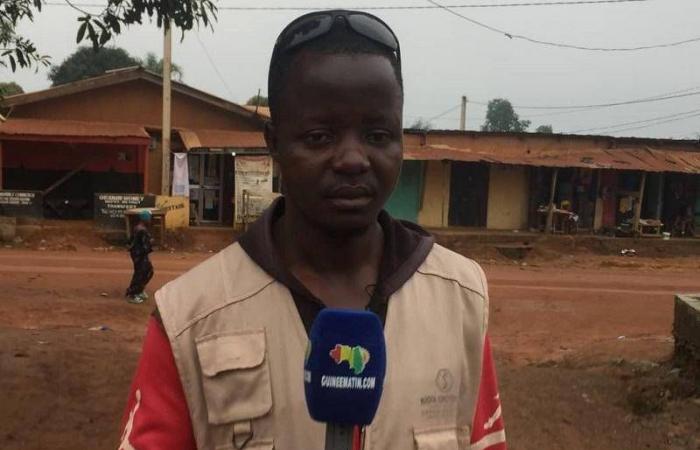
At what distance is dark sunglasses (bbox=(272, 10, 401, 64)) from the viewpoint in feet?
4.31

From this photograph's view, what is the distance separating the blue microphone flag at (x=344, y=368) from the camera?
104cm

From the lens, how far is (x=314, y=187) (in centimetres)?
130

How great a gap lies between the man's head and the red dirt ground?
15.2 ft

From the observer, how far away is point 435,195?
22391 millimetres

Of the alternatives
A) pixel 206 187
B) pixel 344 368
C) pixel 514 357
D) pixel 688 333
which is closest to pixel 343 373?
pixel 344 368

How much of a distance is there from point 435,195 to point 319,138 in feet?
69.9

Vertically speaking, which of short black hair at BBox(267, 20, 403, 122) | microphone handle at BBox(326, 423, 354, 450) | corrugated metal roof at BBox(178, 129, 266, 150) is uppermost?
corrugated metal roof at BBox(178, 129, 266, 150)

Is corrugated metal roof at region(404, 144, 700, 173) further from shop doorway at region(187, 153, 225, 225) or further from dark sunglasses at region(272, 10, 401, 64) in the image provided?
dark sunglasses at region(272, 10, 401, 64)

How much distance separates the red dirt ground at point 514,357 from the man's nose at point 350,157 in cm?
469

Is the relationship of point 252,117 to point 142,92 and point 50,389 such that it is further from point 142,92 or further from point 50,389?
point 50,389

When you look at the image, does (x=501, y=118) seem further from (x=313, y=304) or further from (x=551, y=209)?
(x=313, y=304)

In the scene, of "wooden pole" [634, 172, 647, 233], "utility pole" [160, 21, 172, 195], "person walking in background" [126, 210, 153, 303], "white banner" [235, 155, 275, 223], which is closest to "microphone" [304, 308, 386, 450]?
"person walking in background" [126, 210, 153, 303]

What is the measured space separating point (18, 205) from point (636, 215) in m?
18.3

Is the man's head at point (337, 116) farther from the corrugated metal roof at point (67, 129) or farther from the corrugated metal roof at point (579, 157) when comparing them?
the corrugated metal roof at point (579, 157)
